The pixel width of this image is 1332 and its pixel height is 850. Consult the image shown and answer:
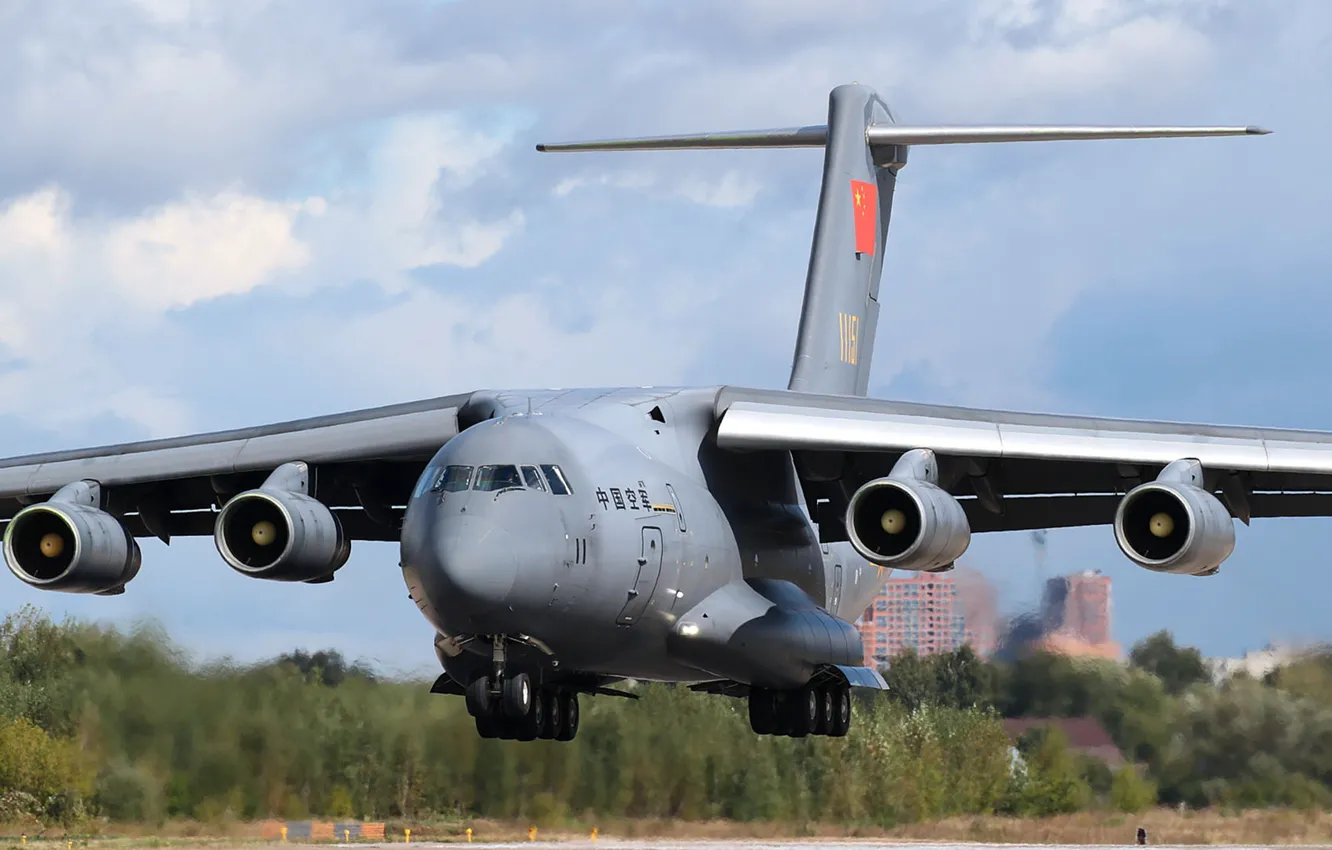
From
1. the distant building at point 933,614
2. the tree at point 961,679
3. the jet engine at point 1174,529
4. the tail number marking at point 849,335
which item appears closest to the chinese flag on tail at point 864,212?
the tail number marking at point 849,335

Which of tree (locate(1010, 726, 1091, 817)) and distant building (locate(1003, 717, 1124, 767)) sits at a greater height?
distant building (locate(1003, 717, 1124, 767))

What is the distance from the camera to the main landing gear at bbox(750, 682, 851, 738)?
1533cm

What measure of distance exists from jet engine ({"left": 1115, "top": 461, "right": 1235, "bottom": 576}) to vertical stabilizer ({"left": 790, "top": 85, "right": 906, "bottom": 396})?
409 cm

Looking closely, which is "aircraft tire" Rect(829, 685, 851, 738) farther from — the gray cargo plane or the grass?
the grass

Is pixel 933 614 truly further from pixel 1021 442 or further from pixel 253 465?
pixel 253 465

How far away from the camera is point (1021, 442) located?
14445mm

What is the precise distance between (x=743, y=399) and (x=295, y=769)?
5861 mm

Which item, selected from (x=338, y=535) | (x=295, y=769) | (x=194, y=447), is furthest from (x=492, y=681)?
(x=295, y=769)

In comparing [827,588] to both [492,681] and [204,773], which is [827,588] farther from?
[204,773]

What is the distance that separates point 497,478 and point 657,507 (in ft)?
4.15

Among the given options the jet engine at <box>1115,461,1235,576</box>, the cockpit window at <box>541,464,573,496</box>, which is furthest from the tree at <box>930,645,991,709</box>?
the cockpit window at <box>541,464,573,496</box>

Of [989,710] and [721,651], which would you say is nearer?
[721,651]

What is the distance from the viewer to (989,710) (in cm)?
1970

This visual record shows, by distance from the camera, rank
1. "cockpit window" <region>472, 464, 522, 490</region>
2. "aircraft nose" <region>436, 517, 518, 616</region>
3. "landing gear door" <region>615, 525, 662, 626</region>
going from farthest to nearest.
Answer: "landing gear door" <region>615, 525, 662, 626</region> → "cockpit window" <region>472, 464, 522, 490</region> → "aircraft nose" <region>436, 517, 518, 616</region>
